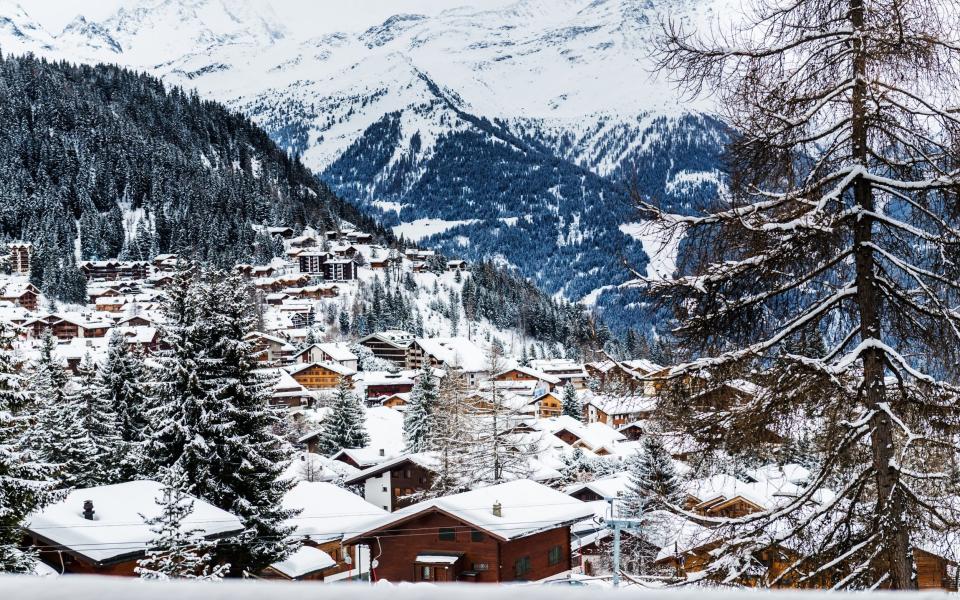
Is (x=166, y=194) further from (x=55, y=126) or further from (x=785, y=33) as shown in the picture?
(x=785, y=33)

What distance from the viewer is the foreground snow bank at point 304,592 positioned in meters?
1.11

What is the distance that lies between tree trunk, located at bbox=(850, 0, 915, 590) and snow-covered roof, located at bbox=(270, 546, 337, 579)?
19.8 metres

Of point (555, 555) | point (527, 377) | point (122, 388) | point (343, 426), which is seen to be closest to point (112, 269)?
point (527, 377)

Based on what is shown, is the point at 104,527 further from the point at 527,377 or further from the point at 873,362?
the point at 527,377

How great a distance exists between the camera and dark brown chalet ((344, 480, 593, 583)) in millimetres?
24141

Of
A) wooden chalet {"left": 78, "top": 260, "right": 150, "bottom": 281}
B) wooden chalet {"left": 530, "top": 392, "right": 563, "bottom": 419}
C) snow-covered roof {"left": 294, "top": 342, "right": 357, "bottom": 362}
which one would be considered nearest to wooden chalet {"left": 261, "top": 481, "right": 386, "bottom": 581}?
wooden chalet {"left": 530, "top": 392, "right": 563, "bottom": 419}

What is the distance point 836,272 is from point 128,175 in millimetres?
161993

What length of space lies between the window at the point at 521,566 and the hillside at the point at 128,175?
10919 centimetres

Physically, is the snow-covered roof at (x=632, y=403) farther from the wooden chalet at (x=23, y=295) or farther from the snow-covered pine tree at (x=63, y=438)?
the wooden chalet at (x=23, y=295)

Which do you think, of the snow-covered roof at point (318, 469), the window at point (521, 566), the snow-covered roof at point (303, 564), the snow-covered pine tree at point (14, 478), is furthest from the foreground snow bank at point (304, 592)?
the snow-covered roof at point (318, 469)

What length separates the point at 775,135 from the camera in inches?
251

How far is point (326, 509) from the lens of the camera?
103ft

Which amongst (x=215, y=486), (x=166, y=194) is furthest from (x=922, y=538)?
(x=166, y=194)

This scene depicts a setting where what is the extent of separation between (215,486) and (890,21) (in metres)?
17.4
